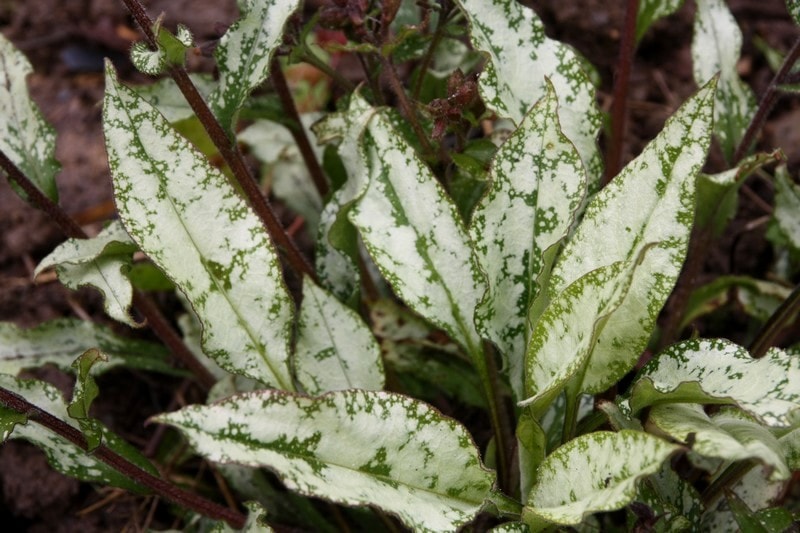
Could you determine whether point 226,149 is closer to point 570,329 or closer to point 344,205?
point 344,205

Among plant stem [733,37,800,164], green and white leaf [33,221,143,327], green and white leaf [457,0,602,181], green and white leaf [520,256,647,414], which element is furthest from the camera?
plant stem [733,37,800,164]

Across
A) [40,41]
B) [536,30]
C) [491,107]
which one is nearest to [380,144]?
[491,107]

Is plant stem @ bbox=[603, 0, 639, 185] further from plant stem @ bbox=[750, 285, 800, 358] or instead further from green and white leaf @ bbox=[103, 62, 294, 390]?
green and white leaf @ bbox=[103, 62, 294, 390]

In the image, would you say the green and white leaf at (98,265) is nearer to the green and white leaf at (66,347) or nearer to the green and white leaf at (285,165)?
the green and white leaf at (66,347)

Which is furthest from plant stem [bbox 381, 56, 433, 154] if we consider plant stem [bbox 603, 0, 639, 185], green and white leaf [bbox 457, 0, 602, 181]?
plant stem [bbox 603, 0, 639, 185]

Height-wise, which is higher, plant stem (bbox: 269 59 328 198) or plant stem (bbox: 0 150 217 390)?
plant stem (bbox: 269 59 328 198)

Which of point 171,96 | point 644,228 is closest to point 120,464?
point 171,96
